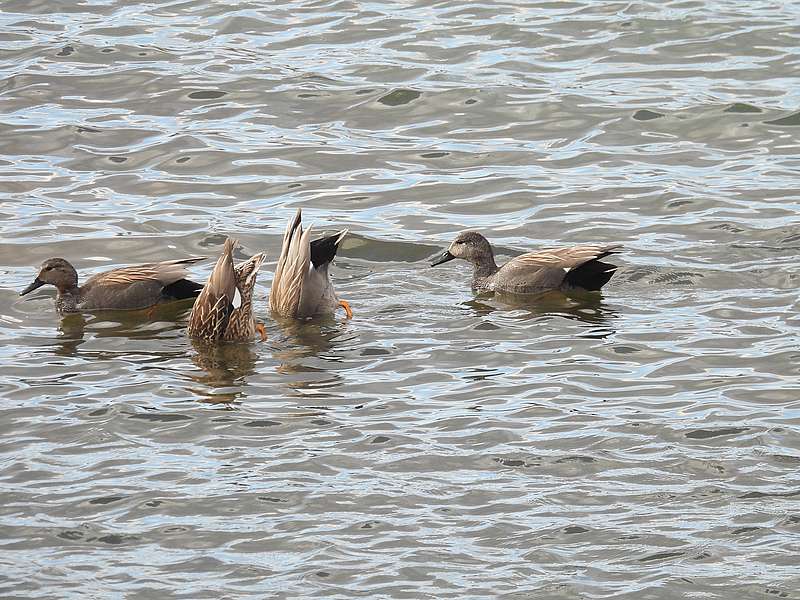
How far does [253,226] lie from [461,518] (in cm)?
665

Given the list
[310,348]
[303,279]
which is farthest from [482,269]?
[310,348]

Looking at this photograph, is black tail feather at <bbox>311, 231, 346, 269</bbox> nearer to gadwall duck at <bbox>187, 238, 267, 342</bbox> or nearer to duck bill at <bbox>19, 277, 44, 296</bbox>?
gadwall duck at <bbox>187, 238, 267, 342</bbox>

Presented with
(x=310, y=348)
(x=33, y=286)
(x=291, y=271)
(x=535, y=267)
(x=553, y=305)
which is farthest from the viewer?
(x=535, y=267)

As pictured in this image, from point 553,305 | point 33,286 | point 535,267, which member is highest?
point 33,286

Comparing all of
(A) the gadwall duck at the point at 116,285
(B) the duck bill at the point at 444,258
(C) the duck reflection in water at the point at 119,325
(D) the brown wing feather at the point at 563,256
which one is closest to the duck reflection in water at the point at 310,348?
(C) the duck reflection in water at the point at 119,325

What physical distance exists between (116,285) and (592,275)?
3916mm

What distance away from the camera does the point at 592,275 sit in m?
12.4

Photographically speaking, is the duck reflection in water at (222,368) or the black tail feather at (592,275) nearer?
the duck reflection in water at (222,368)

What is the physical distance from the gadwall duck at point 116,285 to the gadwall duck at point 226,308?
73cm

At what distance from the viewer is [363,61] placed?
1833 centimetres

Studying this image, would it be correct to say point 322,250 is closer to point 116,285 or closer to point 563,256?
point 116,285

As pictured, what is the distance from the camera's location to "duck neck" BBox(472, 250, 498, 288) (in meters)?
12.8

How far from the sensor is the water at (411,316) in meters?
7.59

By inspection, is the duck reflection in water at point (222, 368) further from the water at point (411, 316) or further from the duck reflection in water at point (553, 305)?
the duck reflection in water at point (553, 305)
